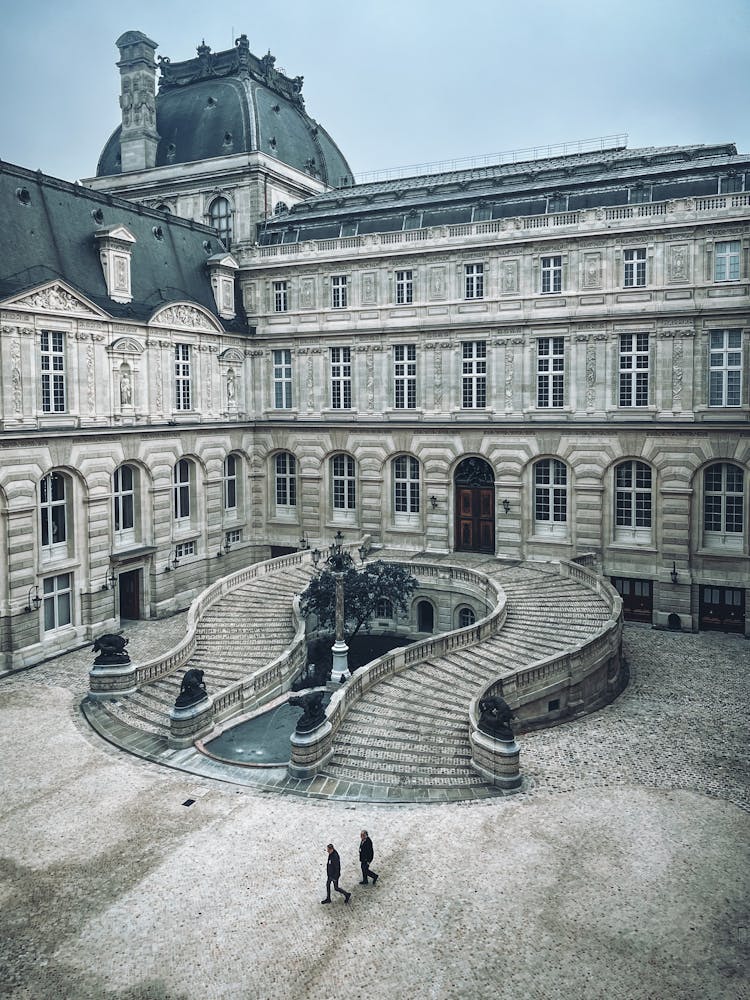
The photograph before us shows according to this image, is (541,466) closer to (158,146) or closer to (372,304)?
(372,304)

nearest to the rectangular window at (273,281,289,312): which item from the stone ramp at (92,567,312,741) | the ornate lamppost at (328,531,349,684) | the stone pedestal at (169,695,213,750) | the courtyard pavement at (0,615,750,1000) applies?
the stone ramp at (92,567,312,741)

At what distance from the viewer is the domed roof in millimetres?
55031

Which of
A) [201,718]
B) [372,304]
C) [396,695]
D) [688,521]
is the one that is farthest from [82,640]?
[688,521]

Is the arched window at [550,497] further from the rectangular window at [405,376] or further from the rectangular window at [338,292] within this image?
the rectangular window at [338,292]

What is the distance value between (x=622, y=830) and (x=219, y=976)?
439 inches

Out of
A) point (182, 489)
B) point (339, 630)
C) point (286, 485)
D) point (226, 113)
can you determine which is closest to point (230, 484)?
point (286, 485)

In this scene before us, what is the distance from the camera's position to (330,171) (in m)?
64.8

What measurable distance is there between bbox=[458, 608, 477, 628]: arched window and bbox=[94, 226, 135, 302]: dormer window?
78.1 ft

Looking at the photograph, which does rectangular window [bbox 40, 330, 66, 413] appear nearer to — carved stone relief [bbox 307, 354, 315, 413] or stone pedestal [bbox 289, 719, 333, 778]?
carved stone relief [bbox 307, 354, 315, 413]

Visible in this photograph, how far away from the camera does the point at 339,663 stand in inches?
1296

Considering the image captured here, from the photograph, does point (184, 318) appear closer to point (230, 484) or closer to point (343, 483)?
point (230, 484)

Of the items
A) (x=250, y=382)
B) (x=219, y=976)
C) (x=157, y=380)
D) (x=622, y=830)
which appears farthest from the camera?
(x=250, y=382)

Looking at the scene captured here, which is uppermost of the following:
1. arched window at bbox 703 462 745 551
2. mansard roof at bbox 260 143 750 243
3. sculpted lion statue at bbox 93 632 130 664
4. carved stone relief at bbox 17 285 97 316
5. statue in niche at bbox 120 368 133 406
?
mansard roof at bbox 260 143 750 243

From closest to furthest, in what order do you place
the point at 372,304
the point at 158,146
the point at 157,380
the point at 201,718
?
the point at 201,718
the point at 157,380
the point at 372,304
the point at 158,146
